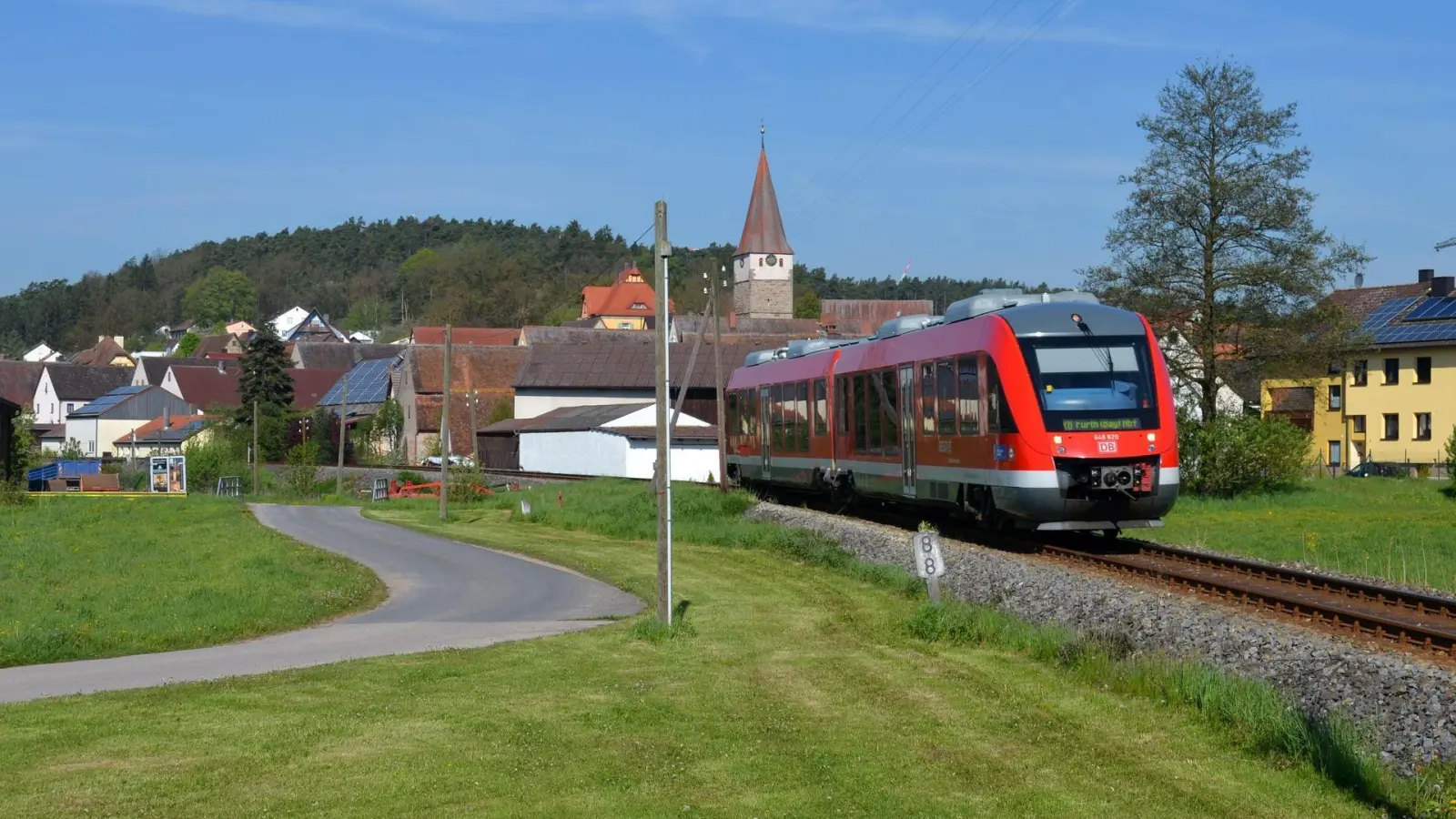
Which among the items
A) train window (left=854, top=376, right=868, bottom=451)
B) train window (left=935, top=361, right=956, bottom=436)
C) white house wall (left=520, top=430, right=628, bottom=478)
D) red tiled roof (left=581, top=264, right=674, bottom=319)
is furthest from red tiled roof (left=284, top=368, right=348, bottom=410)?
train window (left=935, top=361, right=956, bottom=436)

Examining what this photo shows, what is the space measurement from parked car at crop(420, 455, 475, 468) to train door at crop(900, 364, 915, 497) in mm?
49876

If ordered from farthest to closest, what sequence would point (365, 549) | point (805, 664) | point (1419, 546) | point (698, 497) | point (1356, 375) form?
point (1356, 375) < point (698, 497) < point (365, 549) < point (1419, 546) < point (805, 664)

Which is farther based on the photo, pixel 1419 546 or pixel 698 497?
pixel 698 497

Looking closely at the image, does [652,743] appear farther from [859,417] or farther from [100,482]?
[100,482]

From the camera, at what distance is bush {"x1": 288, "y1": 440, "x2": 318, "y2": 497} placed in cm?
6906

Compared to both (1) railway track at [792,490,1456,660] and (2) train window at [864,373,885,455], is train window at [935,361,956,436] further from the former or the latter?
(2) train window at [864,373,885,455]

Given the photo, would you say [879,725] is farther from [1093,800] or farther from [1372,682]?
[1372,682]

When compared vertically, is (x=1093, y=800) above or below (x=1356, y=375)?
below

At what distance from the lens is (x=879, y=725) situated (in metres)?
11.0

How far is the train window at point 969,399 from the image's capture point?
2175 centimetres

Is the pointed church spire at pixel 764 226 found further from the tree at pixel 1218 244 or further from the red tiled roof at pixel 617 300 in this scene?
the tree at pixel 1218 244

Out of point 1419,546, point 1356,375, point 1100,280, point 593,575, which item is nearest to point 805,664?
point 593,575

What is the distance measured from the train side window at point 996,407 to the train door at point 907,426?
3.69m

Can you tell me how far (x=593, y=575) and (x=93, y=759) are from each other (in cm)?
1552
